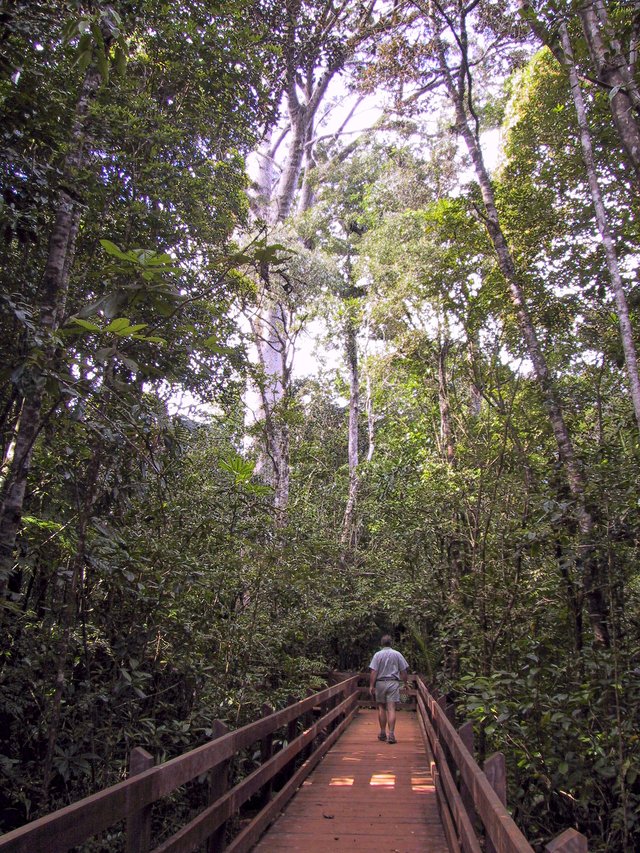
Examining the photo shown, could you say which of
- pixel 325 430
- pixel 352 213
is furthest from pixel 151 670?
pixel 352 213

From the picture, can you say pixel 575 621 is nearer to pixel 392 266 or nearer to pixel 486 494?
pixel 486 494

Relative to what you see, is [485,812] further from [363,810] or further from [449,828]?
[363,810]

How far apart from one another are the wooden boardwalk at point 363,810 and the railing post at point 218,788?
0.72 m

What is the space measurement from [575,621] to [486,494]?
2.06m

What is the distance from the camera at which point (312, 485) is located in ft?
64.0

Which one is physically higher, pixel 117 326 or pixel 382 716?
pixel 117 326

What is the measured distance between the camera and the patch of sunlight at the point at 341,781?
6.14 meters

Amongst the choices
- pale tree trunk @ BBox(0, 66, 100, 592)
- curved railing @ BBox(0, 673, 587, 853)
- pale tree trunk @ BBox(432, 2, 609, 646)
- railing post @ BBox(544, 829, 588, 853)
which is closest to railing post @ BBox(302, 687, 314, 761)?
curved railing @ BBox(0, 673, 587, 853)

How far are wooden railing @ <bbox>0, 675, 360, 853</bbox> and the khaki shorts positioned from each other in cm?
317

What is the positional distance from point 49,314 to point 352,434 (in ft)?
52.0

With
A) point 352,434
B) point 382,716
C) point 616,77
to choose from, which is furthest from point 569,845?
point 352,434

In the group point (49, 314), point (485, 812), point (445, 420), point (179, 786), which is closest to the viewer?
point (485, 812)

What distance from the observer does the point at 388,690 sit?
895cm

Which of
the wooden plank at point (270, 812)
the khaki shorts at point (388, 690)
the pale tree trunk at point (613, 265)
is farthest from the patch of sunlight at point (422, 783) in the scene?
the pale tree trunk at point (613, 265)
